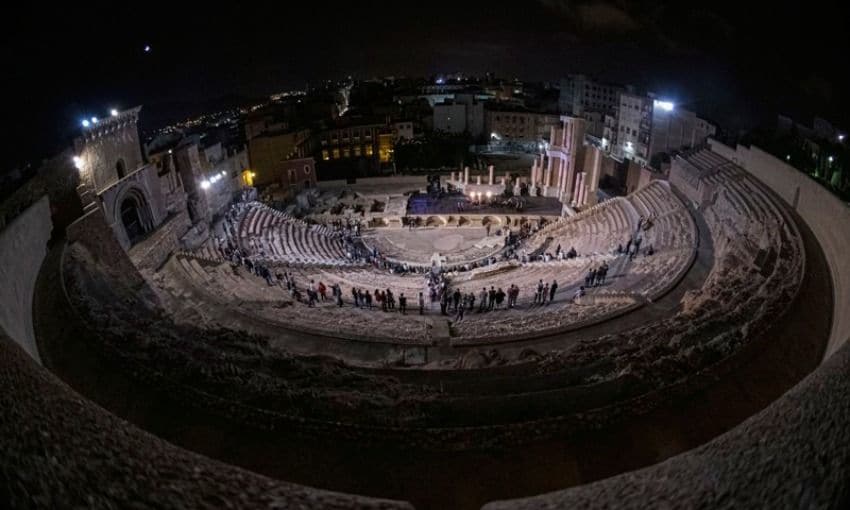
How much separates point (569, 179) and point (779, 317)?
24.7 meters

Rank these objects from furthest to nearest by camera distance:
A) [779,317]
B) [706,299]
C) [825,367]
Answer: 1. [706,299]
2. [779,317]
3. [825,367]

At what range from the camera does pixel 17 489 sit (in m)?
A: 2.85

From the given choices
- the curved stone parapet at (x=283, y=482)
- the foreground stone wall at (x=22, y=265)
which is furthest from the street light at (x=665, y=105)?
the foreground stone wall at (x=22, y=265)

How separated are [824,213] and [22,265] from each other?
20836mm

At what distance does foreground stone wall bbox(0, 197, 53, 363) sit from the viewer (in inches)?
304

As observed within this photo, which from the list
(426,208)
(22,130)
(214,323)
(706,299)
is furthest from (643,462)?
(426,208)

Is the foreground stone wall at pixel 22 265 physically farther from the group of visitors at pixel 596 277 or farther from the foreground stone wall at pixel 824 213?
the group of visitors at pixel 596 277

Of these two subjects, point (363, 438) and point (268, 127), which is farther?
point (268, 127)

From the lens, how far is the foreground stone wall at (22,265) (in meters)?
7.72

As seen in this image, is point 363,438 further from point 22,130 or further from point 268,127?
point 268,127

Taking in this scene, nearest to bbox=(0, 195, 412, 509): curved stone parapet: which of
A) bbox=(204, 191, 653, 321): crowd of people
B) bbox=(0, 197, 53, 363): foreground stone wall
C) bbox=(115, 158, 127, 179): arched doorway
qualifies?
bbox=(0, 197, 53, 363): foreground stone wall

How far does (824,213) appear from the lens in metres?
13.6

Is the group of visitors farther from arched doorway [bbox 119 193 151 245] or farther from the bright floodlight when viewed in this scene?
the bright floodlight

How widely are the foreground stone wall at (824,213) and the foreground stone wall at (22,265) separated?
12.9m
